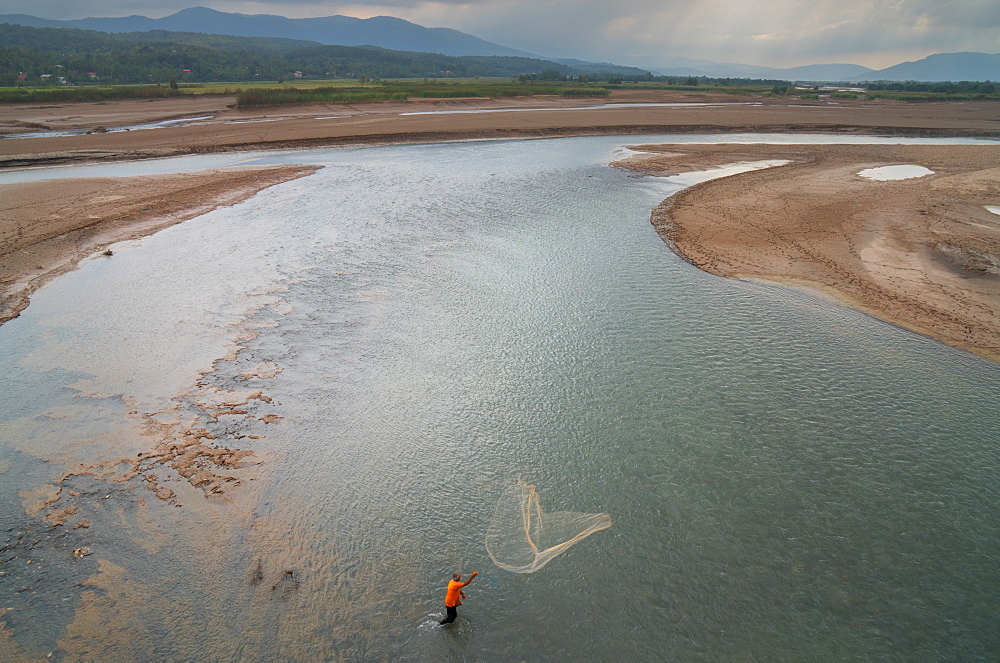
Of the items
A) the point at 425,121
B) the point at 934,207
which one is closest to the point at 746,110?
the point at 425,121

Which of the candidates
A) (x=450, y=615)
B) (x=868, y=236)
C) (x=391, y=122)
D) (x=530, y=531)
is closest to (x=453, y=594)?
(x=450, y=615)

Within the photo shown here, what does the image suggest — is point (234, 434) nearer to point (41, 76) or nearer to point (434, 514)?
point (434, 514)

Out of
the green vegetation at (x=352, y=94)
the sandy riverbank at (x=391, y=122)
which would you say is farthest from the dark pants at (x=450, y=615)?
the green vegetation at (x=352, y=94)

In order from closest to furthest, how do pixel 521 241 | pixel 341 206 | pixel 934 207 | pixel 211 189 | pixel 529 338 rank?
pixel 529 338, pixel 521 241, pixel 934 207, pixel 341 206, pixel 211 189

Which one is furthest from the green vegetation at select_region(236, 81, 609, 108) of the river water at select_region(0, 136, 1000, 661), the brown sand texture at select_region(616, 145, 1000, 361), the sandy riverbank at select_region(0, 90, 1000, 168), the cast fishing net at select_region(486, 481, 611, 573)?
the cast fishing net at select_region(486, 481, 611, 573)

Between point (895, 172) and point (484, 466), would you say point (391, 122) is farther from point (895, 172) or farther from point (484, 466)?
point (484, 466)
